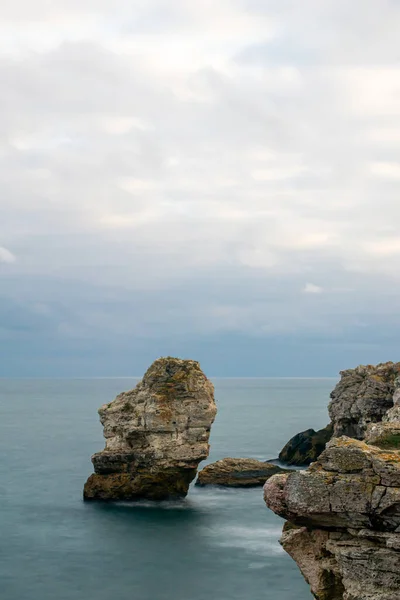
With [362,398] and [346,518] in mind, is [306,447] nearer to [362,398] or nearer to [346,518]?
[362,398]

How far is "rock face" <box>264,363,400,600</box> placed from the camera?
19344mm

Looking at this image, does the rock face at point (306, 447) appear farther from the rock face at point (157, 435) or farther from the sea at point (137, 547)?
the rock face at point (157, 435)

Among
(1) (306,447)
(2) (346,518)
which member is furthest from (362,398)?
(2) (346,518)

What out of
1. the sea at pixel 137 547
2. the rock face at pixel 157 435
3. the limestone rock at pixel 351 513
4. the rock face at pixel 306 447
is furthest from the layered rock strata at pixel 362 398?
the limestone rock at pixel 351 513

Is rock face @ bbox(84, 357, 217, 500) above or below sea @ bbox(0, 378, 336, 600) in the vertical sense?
above

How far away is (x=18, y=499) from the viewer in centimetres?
6600

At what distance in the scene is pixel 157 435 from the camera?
5628 cm

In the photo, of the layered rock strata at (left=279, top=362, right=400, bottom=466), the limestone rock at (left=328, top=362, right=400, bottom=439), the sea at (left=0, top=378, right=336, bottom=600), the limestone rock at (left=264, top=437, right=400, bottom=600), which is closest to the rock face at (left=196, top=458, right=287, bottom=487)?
the sea at (left=0, top=378, right=336, bottom=600)

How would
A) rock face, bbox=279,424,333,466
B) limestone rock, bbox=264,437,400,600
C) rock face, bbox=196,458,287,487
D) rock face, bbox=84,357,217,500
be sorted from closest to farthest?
limestone rock, bbox=264,437,400,600
rock face, bbox=84,357,217,500
rock face, bbox=196,458,287,487
rock face, bbox=279,424,333,466

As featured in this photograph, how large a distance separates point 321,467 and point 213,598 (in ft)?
71.9

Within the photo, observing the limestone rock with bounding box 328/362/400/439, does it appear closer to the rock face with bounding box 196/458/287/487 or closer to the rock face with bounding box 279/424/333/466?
the rock face with bounding box 196/458/287/487

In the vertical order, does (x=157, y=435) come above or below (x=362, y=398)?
below

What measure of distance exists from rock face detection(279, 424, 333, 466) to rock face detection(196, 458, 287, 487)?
1012 cm

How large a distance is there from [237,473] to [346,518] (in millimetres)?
51137
